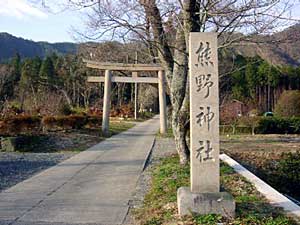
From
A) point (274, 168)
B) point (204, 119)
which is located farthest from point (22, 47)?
point (204, 119)

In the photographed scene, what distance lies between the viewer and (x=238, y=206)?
20.9 ft

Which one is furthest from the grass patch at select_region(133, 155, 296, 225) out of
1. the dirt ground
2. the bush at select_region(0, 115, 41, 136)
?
→ the bush at select_region(0, 115, 41, 136)

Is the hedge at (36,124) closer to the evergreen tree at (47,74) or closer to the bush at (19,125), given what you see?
the bush at (19,125)

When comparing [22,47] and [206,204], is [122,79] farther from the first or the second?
[22,47]

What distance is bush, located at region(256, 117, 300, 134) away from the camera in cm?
2938

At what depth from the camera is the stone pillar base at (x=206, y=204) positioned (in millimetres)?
5918

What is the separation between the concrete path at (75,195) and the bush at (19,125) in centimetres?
676

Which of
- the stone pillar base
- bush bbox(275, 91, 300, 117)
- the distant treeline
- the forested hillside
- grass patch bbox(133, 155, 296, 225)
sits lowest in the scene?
grass patch bbox(133, 155, 296, 225)

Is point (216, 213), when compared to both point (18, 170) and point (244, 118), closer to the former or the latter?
point (18, 170)

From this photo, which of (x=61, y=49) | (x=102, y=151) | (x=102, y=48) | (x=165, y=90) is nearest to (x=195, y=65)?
(x=102, y=48)

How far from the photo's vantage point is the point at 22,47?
70312 millimetres

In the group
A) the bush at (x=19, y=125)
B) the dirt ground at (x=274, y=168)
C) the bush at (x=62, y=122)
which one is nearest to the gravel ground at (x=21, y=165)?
the bush at (x=19, y=125)

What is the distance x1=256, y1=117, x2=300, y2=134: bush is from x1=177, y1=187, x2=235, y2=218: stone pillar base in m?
24.0

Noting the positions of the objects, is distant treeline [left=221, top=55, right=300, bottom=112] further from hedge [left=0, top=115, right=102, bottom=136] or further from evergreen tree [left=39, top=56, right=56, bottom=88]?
hedge [left=0, top=115, right=102, bottom=136]
